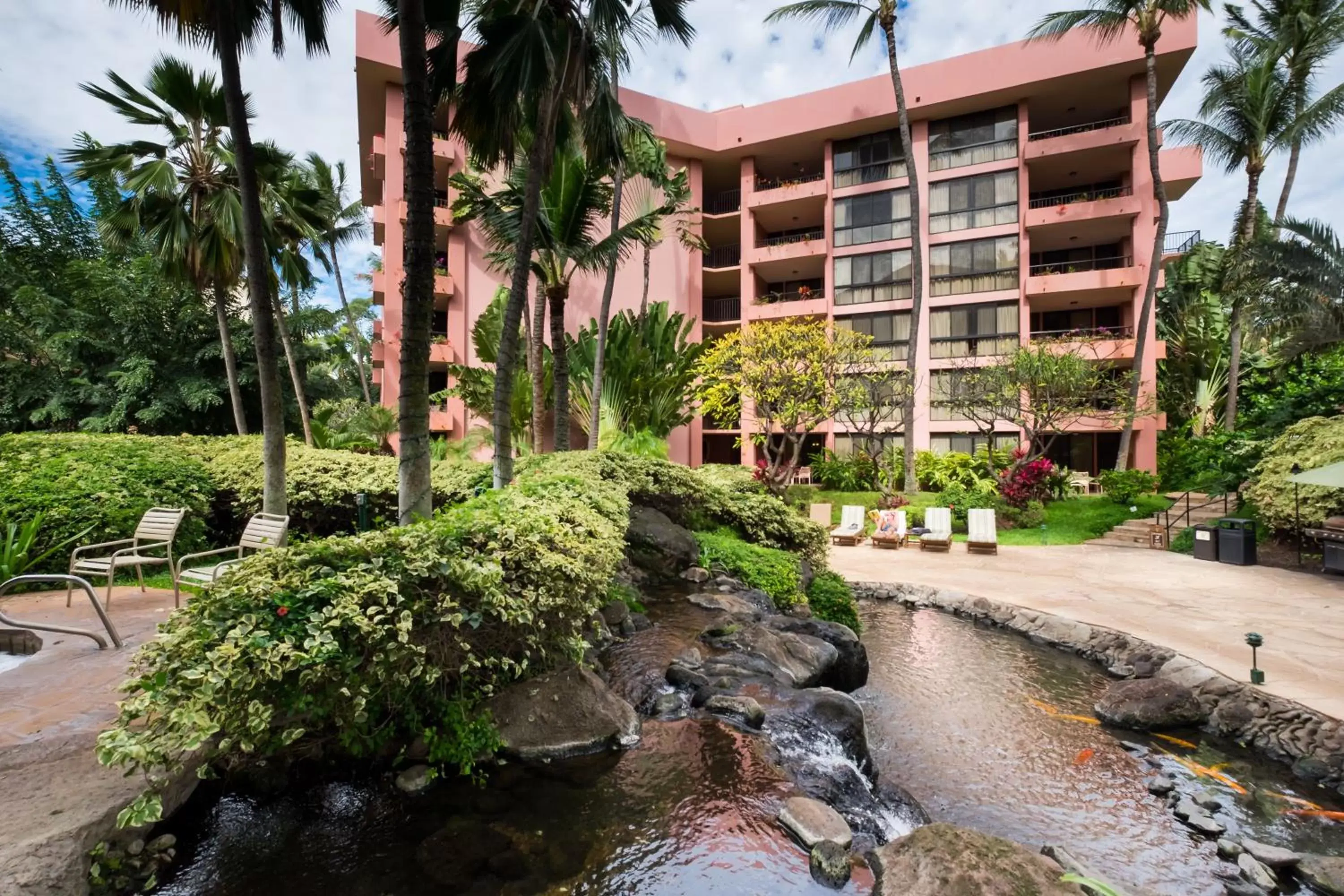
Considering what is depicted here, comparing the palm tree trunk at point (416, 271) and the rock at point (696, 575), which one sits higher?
the palm tree trunk at point (416, 271)

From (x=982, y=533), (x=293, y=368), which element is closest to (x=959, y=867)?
(x=982, y=533)

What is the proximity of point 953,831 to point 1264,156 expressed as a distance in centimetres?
2589

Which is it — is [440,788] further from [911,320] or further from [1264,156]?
[1264,156]

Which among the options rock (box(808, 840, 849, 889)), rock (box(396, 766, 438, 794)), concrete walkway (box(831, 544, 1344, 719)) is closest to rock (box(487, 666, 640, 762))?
rock (box(396, 766, 438, 794))

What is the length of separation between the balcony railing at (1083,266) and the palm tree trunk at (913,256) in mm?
5220

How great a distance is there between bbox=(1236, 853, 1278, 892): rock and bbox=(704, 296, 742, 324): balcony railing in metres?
25.9

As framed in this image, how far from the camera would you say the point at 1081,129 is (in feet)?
74.9

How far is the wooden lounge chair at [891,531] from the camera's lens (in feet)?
49.0

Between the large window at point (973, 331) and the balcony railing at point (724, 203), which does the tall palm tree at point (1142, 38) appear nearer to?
the large window at point (973, 331)

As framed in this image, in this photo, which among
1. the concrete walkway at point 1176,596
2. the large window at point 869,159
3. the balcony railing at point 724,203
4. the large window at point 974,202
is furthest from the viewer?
the balcony railing at point 724,203

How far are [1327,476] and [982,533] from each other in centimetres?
602

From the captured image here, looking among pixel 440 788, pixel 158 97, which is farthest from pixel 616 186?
pixel 440 788

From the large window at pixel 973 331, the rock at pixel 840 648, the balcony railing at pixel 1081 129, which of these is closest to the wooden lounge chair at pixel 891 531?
the rock at pixel 840 648

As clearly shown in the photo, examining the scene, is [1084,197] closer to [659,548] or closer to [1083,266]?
[1083,266]
